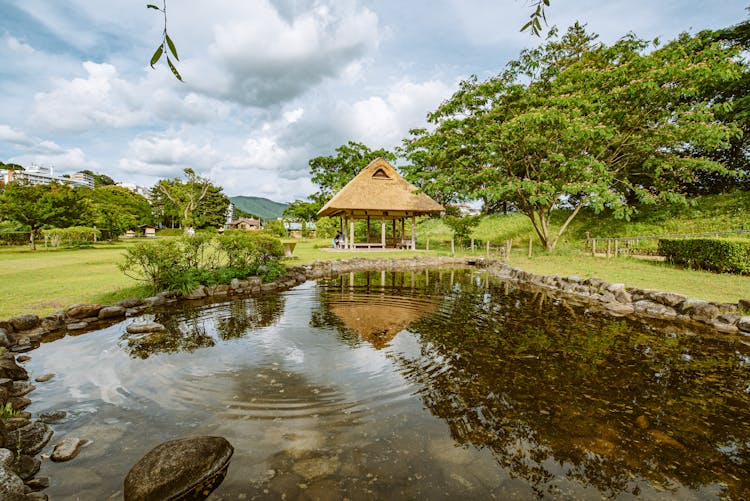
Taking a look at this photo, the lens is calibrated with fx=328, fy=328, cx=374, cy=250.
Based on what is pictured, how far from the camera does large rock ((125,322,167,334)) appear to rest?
5434 mm

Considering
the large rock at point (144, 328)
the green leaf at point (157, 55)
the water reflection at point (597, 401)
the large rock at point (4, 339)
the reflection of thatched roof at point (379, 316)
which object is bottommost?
the water reflection at point (597, 401)

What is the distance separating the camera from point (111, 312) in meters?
6.27

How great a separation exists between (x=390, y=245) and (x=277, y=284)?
1290 cm

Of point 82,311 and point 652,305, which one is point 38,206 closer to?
point 82,311

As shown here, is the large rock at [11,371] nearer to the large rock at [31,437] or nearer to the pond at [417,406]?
the pond at [417,406]

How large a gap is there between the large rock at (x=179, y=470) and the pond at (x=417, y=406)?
115 mm

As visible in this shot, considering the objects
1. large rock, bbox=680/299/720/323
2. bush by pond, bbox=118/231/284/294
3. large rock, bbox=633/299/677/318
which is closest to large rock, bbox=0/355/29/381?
bush by pond, bbox=118/231/284/294

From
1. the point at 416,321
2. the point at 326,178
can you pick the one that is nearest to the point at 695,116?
the point at 416,321

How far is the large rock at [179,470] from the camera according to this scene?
216cm

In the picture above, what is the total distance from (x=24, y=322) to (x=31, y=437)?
147 inches

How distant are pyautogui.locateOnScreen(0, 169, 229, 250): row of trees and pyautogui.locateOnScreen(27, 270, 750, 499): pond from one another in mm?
21784

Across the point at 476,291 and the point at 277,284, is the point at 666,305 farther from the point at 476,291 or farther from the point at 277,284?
the point at 277,284

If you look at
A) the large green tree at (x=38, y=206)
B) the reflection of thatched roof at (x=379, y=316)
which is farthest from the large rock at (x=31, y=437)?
the large green tree at (x=38, y=206)

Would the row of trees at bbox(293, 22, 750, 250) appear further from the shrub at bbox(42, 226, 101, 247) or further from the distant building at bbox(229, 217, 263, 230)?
the distant building at bbox(229, 217, 263, 230)
